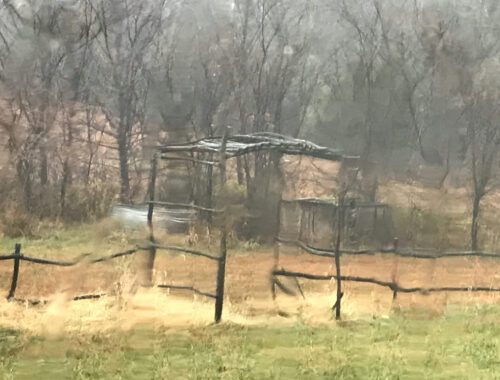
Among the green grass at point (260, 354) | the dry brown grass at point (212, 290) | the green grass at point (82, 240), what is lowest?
the green grass at point (260, 354)

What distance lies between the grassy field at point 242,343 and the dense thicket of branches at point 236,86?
5.20ft

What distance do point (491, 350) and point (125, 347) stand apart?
254 cm

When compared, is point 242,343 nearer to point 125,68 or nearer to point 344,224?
point 125,68

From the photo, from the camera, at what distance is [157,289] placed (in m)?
5.23

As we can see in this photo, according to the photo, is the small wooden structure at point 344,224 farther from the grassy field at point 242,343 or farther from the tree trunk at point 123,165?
the grassy field at point 242,343

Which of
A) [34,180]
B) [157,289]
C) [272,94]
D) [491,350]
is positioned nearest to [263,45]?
[272,94]

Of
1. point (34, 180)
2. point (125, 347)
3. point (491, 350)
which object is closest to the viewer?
point (125, 347)

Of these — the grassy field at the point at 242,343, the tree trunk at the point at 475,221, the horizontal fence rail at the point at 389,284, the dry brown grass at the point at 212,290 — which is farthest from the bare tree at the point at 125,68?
the tree trunk at the point at 475,221

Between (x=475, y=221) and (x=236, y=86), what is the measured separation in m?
3.82

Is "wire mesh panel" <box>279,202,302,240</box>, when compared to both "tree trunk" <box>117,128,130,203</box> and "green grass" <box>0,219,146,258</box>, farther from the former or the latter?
"green grass" <box>0,219,146,258</box>

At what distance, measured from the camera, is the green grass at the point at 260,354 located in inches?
138

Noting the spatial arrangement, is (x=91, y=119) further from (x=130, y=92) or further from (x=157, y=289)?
(x=157, y=289)

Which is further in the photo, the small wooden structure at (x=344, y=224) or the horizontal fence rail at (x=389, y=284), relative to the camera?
the small wooden structure at (x=344, y=224)

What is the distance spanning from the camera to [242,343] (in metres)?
4.10
